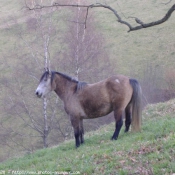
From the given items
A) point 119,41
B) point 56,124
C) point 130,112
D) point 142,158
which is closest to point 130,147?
point 142,158

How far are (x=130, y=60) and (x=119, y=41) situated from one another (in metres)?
4.73

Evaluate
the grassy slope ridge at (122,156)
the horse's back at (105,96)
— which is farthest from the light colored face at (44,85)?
the grassy slope ridge at (122,156)

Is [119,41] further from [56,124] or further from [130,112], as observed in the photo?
[130,112]

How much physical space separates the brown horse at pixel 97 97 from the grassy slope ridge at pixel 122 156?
0.59m

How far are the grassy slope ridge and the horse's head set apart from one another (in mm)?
1821

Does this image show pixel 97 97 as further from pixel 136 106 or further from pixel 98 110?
pixel 136 106

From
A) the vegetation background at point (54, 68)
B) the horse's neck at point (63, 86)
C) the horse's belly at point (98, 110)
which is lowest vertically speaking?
the vegetation background at point (54, 68)

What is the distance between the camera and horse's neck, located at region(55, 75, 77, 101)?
32.9 ft

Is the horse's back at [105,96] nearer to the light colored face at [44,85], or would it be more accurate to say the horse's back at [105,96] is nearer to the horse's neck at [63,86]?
the horse's neck at [63,86]

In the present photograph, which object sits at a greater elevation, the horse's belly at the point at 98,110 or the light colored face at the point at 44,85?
the light colored face at the point at 44,85

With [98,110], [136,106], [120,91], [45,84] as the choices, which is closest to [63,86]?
[45,84]

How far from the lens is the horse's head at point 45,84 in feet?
32.2

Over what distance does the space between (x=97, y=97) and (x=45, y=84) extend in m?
1.66

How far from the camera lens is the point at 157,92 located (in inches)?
1035
